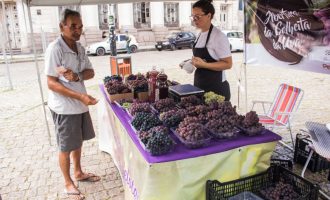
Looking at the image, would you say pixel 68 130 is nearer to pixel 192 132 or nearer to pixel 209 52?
pixel 192 132

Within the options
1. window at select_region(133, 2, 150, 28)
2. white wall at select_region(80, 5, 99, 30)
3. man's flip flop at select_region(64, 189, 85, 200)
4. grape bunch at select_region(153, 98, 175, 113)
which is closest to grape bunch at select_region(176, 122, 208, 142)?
grape bunch at select_region(153, 98, 175, 113)

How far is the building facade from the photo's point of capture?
19.8 m

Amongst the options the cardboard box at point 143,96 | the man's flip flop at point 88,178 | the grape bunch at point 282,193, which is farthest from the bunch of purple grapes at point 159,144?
the man's flip flop at point 88,178

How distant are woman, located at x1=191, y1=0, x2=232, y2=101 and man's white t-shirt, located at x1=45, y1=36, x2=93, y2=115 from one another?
4.01ft

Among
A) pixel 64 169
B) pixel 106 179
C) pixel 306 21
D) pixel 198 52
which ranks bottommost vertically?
pixel 106 179

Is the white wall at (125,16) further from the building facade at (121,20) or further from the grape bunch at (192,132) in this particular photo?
the grape bunch at (192,132)

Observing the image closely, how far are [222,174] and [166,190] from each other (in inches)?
16.7

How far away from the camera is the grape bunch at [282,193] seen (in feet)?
6.31

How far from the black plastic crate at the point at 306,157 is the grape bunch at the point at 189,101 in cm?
164

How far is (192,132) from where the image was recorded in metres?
1.98

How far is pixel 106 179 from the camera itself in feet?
11.5

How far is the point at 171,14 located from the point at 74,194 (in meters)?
22.2

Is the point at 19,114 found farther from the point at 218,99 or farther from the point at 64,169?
the point at 218,99

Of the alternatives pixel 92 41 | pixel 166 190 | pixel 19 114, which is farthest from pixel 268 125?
pixel 92 41
